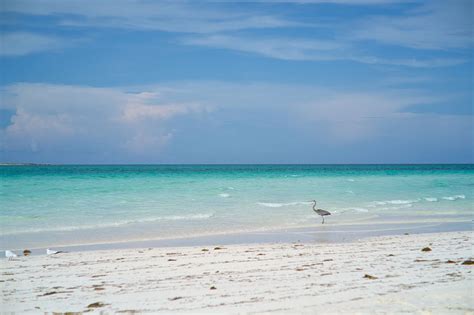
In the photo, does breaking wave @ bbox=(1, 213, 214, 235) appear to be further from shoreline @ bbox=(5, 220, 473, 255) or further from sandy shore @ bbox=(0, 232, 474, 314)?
sandy shore @ bbox=(0, 232, 474, 314)

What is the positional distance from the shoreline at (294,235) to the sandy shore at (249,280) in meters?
1.05

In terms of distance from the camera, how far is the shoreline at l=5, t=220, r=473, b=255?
10.8 meters

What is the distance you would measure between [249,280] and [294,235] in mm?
5493

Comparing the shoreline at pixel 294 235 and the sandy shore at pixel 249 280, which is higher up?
the sandy shore at pixel 249 280

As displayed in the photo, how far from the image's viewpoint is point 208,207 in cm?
1858

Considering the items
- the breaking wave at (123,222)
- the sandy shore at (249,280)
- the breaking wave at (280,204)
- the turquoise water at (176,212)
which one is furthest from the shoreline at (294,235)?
the breaking wave at (280,204)

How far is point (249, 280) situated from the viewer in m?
6.75

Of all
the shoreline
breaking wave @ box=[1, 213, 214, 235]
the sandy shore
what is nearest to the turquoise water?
breaking wave @ box=[1, 213, 214, 235]

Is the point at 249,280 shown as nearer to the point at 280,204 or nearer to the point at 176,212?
the point at 176,212

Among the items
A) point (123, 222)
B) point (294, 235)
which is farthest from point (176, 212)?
point (294, 235)

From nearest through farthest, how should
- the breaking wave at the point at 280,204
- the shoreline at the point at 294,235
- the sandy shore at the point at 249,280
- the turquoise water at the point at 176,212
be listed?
the sandy shore at the point at 249,280 → the shoreline at the point at 294,235 → the turquoise water at the point at 176,212 → the breaking wave at the point at 280,204

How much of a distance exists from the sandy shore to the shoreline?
1.05 metres

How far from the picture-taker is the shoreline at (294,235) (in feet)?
35.3

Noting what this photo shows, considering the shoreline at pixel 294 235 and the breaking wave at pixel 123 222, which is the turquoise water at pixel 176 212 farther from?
the shoreline at pixel 294 235
